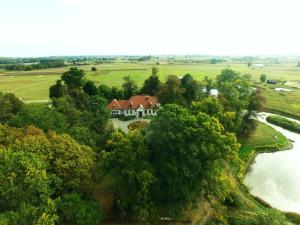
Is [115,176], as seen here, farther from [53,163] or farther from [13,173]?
[13,173]

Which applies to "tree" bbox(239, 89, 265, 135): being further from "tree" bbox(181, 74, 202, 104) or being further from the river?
"tree" bbox(181, 74, 202, 104)

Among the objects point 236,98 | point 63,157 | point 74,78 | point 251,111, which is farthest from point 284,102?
point 63,157

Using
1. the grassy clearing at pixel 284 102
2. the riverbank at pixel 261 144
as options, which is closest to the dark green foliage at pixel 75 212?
the riverbank at pixel 261 144

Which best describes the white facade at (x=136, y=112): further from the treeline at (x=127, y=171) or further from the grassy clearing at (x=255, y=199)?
the treeline at (x=127, y=171)

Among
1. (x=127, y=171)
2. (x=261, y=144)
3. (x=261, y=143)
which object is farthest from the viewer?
(x=261, y=143)

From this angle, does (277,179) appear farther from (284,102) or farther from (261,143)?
(284,102)

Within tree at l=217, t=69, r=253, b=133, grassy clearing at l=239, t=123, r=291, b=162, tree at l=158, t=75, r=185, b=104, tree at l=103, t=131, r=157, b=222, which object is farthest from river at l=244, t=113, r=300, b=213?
tree at l=158, t=75, r=185, b=104

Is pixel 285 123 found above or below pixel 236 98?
below
